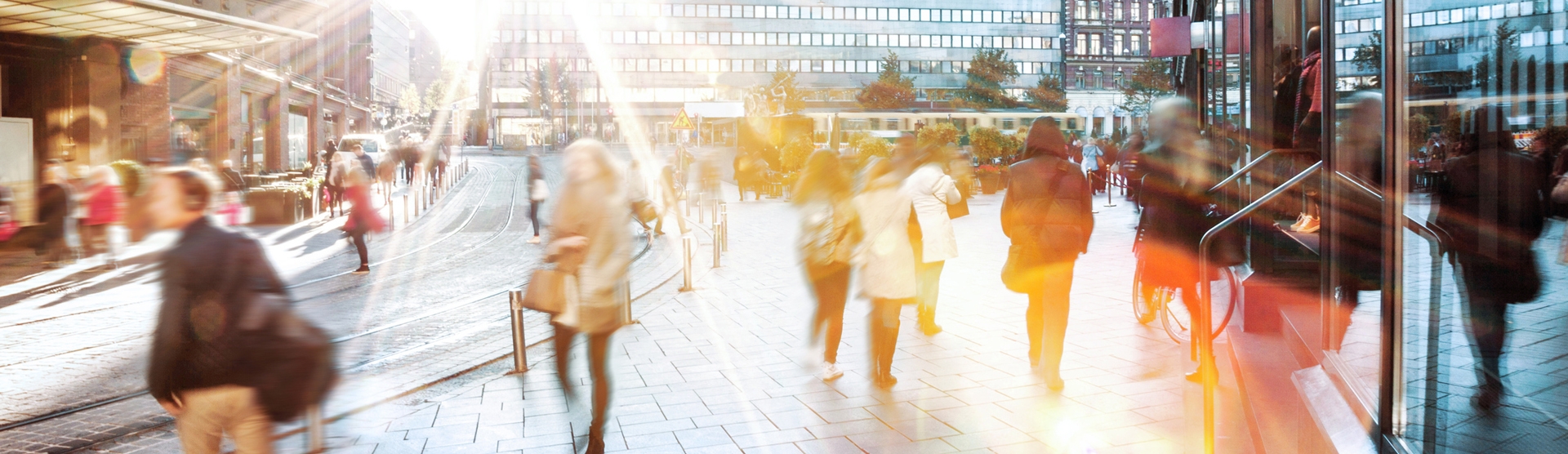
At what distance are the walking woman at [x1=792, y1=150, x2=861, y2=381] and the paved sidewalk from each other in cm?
43

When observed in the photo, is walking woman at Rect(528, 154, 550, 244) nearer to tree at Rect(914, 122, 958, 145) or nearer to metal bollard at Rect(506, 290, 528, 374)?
metal bollard at Rect(506, 290, 528, 374)

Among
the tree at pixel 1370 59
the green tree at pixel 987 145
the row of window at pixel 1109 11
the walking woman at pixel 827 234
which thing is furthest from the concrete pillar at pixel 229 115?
the row of window at pixel 1109 11

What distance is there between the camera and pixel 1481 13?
9.71 feet

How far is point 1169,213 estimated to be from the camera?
23.0ft

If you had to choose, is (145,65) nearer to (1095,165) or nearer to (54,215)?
(54,215)

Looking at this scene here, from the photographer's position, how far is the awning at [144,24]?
17.4m

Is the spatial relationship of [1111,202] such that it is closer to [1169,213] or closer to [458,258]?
[458,258]

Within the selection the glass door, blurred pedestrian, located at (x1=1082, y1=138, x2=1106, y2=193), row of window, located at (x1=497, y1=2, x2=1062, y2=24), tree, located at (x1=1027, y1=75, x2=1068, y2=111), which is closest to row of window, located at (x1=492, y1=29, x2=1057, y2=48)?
row of window, located at (x1=497, y1=2, x2=1062, y2=24)

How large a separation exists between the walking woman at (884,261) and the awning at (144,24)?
604 inches

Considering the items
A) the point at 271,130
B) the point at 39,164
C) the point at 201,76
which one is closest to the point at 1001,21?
the point at 271,130

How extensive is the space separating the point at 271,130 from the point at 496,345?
30729 millimetres

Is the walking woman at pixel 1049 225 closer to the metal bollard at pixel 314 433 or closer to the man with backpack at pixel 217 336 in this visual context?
the metal bollard at pixel 314 433

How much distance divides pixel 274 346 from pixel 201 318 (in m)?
0.23

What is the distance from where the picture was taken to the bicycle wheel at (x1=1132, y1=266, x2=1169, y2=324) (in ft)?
27.0
